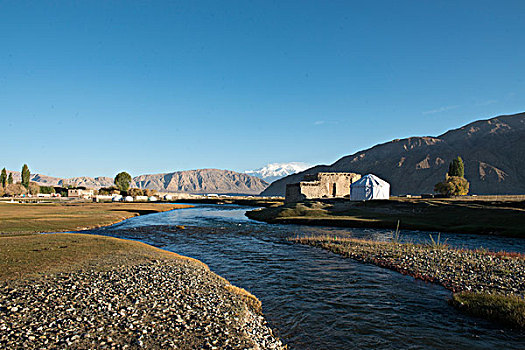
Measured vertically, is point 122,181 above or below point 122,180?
below

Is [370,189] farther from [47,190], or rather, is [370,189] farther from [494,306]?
[47,190]

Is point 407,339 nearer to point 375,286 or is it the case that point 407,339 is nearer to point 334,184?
point 375,286

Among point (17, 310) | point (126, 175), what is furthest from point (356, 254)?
point (126, 175)

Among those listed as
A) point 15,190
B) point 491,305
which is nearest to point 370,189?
point 491,305

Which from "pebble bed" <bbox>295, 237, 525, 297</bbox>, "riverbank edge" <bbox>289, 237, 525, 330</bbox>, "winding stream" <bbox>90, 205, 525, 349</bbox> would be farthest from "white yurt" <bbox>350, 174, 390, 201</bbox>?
"riverbank edge" <bbox>289, 237, 525, 330</bbox>

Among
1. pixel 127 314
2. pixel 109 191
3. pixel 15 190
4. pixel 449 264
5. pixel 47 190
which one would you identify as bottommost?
pixel 449 264

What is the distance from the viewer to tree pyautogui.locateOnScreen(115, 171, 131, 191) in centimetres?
15425

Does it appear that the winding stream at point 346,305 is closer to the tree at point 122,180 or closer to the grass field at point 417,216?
the grass field at point 417,216

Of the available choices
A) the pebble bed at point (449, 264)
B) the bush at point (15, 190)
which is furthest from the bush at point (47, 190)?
the pebble bed at point (449, 264)

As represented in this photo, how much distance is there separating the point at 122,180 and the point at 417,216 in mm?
145161

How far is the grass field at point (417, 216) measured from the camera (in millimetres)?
35594

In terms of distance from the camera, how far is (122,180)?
154625mm

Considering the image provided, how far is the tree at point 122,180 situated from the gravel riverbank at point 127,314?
154 m

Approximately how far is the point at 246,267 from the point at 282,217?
32.9 metres
